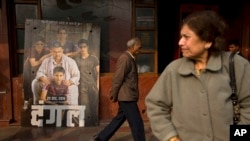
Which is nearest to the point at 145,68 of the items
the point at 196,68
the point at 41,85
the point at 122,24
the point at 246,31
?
the point at 122,24

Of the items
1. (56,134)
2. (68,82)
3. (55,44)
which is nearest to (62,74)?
(68,82)

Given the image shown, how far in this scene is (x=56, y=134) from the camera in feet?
16.0

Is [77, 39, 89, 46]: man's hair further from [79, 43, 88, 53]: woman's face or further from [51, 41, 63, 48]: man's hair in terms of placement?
[51, 41, 63, 48]: man's hair

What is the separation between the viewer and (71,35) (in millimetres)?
5219

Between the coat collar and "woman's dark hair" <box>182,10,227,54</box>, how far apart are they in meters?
0.07

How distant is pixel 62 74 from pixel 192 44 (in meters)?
3.79

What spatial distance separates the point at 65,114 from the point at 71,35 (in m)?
1.47

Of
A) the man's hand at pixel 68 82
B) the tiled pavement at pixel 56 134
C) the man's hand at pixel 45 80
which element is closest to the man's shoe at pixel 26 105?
the tiled pavement at pixel 56 134

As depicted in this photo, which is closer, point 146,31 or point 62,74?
point 62,74

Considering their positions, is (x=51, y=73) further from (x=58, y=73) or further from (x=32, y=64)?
(x=32, y=64)

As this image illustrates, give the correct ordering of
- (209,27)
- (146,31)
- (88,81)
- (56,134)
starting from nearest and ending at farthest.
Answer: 1. (209,27)
2. (56,134)
3. (88,81)
4. (146,31)

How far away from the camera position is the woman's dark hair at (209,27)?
175cm

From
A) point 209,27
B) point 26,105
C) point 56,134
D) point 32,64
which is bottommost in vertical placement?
point 56,134

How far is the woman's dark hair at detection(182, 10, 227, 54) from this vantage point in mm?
1755
